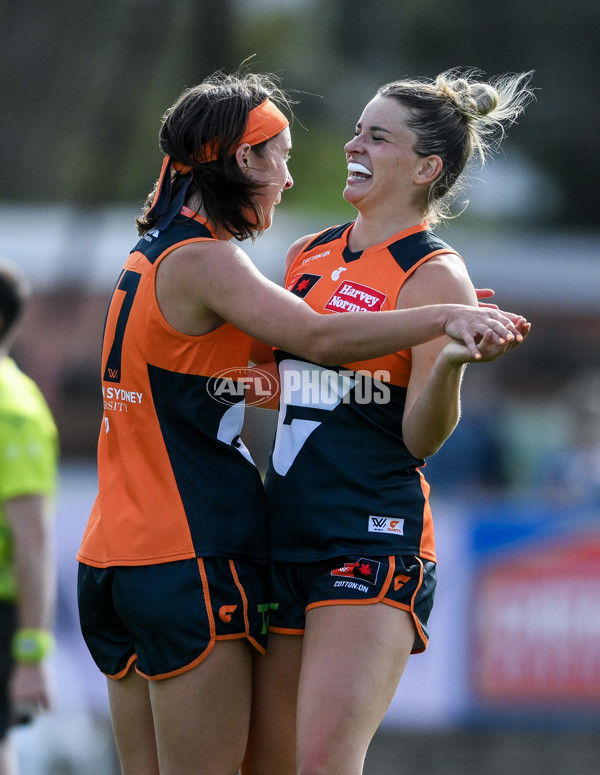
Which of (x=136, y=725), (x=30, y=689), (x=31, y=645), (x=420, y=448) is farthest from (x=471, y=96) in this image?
(x=30, y=689)

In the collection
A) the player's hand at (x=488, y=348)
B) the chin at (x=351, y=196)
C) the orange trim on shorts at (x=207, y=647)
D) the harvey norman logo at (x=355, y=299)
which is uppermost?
the chin at (x=351, y=196)

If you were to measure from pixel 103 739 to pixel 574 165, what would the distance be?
18.0 metres

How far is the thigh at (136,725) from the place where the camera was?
128 inches

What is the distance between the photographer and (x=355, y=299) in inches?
129

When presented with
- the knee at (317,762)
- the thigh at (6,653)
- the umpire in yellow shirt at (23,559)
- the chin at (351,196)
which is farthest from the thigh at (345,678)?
the thigh at (6,653)

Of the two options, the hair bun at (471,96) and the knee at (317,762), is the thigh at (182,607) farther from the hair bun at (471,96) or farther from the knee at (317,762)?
the hair bun at (471,96)

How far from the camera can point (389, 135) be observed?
345cm

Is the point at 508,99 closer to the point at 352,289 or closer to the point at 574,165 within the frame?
the point at 352,289

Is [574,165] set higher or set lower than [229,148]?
higher

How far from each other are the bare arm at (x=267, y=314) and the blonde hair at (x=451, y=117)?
0.73m

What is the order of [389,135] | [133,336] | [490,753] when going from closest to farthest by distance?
[133,336] < [389,135] < [490,753]

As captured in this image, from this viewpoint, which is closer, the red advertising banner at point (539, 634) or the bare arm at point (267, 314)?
the bare arm at point (267, 314)

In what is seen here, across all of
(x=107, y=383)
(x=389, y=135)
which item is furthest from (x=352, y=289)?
(x=107, y=383)

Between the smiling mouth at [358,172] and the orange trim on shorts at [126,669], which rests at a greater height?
the smiling mouth at [358,172]
